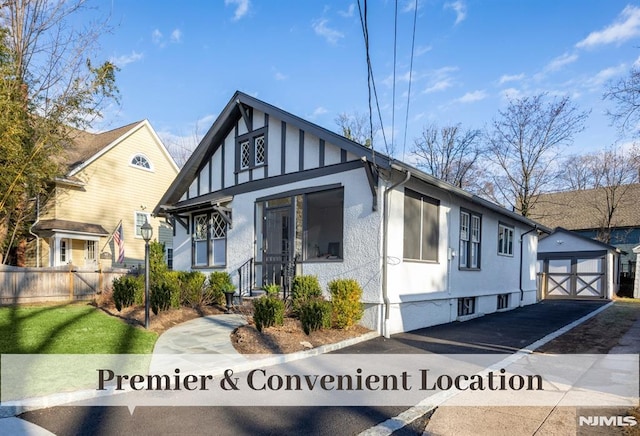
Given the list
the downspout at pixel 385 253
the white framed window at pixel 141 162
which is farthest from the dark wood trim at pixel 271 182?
the white framed window at pixel 141 162

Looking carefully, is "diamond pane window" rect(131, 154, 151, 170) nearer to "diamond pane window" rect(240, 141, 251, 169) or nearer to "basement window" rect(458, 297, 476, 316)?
"diamond pane window" rect(240, 141, 251, 169)

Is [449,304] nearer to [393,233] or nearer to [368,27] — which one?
[393,233]

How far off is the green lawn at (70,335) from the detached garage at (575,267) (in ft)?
63.2

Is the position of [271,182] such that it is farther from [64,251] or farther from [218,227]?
[64,251]

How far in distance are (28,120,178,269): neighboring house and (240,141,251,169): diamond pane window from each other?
7.42m

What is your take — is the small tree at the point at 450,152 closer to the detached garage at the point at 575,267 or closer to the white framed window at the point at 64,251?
the detached garage at the point at 575,267

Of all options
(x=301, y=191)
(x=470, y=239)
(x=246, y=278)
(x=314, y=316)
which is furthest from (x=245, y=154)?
(x=470, y=239)

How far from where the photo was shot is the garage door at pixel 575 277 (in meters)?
20.3

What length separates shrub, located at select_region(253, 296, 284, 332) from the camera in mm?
7570

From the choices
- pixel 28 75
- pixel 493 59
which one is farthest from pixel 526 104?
pixel 28 75

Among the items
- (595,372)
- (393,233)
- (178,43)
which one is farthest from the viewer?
(178,43)

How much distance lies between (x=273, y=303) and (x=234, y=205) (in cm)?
554

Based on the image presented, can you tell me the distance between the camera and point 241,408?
173 inches

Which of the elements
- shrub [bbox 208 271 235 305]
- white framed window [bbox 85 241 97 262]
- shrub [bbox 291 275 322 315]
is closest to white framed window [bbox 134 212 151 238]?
white framed window [bbox 85 241 97 262]
